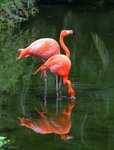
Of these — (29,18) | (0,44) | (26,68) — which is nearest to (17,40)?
(0,44)

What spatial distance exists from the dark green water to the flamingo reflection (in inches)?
3.0

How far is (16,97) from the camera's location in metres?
6.93

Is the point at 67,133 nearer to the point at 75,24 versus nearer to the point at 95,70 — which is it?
the point at 95,70

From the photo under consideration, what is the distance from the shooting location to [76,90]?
24.2 feet

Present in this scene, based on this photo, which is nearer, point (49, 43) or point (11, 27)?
point (49, 43)

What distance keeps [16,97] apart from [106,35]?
7136 millimetres

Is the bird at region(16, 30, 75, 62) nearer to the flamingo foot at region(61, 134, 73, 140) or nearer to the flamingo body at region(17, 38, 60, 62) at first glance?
the flamingo body at region(17, 38, 60, 62)

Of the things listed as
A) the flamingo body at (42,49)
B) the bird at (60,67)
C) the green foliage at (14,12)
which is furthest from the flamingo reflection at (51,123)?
the green foliage at (14,12)

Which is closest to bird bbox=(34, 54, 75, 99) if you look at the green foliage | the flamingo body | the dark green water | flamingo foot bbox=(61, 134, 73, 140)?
the dark green water

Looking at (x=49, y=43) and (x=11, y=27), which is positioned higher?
(x=49, y=43)

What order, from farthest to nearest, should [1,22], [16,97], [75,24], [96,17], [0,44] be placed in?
[96,17] < [75,24] < [1,22] < [0,44] < [16,97]

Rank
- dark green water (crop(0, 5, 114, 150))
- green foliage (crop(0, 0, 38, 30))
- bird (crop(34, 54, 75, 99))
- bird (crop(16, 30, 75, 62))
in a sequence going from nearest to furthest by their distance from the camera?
dark green water (crop(0, 5, 114, 150)) → bird (crop(34, 54, 75, 99)) → bird (crop(16, 30, 75, 62)) → green foliage (crop(0, 0, 38, 30))

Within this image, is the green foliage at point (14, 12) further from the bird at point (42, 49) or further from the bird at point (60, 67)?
the bird at point (60, 67)

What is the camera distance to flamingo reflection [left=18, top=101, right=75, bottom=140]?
571cm
